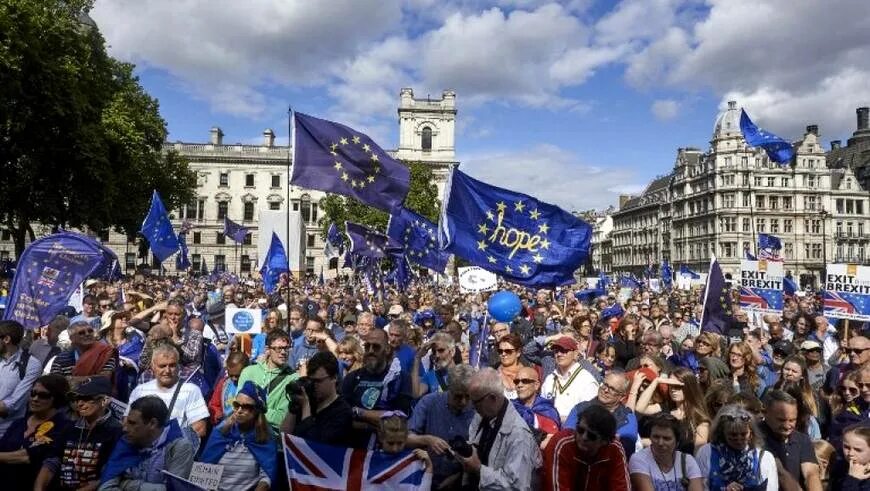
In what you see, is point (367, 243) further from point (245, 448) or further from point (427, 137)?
point (427, 137)

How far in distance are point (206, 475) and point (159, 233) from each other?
51.6ft

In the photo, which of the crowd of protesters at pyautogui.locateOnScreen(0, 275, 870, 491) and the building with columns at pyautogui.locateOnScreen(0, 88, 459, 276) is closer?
the crowd of protesters at pyautogui.locateOnScreen(0, 275, 870, 491)

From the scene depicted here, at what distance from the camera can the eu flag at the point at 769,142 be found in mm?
21047

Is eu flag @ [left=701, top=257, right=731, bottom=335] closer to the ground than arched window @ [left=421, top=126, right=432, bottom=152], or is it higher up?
closer to the ground

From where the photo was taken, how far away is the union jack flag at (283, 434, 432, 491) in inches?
167

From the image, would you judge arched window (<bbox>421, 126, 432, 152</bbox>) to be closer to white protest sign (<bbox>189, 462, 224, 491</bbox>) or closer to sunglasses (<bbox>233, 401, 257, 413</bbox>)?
sunglasses (<bbox>233, 401, 257, 413</bbox>)

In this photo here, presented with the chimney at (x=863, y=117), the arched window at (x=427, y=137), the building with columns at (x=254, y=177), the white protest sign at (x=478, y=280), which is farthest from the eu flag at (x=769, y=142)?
the chimney at (x=863, y=117)

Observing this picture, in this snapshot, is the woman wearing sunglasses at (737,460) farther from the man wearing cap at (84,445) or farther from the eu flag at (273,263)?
the eu flag at (273,263)

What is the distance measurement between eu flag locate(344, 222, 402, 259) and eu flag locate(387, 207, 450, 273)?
5.02ft

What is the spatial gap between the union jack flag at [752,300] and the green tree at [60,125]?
24327 mm

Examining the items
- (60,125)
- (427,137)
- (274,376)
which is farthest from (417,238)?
(427,137)

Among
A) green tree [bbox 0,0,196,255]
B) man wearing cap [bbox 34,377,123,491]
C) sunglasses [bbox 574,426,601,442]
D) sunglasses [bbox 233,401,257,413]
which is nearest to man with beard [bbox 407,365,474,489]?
sunglasses [bbox 574,426,601,442]

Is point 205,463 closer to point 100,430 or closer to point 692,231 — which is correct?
point 100,430

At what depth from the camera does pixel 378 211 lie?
5612 centimetres
